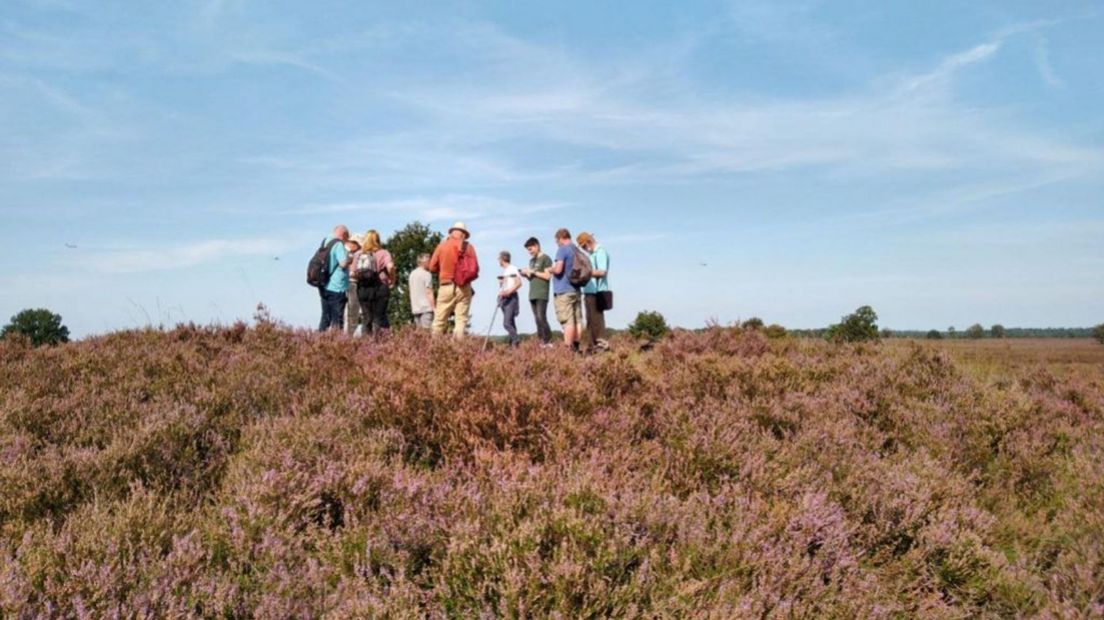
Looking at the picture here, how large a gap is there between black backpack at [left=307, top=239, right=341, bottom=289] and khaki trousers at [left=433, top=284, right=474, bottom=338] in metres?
2.07

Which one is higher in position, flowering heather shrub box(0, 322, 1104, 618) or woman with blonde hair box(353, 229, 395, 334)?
woman with blonde hair box(353, 229, 395, 334)

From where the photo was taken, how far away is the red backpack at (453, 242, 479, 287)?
12.5 m

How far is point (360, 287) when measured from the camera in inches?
506

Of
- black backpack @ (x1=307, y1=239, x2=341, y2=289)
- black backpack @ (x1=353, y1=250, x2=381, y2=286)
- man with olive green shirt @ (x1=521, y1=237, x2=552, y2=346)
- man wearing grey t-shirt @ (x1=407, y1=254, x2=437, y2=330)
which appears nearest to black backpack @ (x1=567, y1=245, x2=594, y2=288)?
man with olive green shirt @ (x1=521, y1=237, x2=552, y2=346)

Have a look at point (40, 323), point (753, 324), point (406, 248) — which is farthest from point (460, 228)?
point (40, 323)

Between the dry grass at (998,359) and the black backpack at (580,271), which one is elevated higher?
the black backpack at (580,271)

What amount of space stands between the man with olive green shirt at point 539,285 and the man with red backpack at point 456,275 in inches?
54.9

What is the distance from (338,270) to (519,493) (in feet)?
32.8

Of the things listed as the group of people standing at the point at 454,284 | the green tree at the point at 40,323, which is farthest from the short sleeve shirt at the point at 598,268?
the green tree at the point at 40,323

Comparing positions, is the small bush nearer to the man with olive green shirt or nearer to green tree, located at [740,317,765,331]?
green tree, located at [740,317,765,331]

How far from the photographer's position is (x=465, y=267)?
1263 cm

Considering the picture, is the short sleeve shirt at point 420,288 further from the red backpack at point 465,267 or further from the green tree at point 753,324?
the green tree at point 753,324

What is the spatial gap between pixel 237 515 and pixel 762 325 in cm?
1272

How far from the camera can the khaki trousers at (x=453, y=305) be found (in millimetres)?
12500
